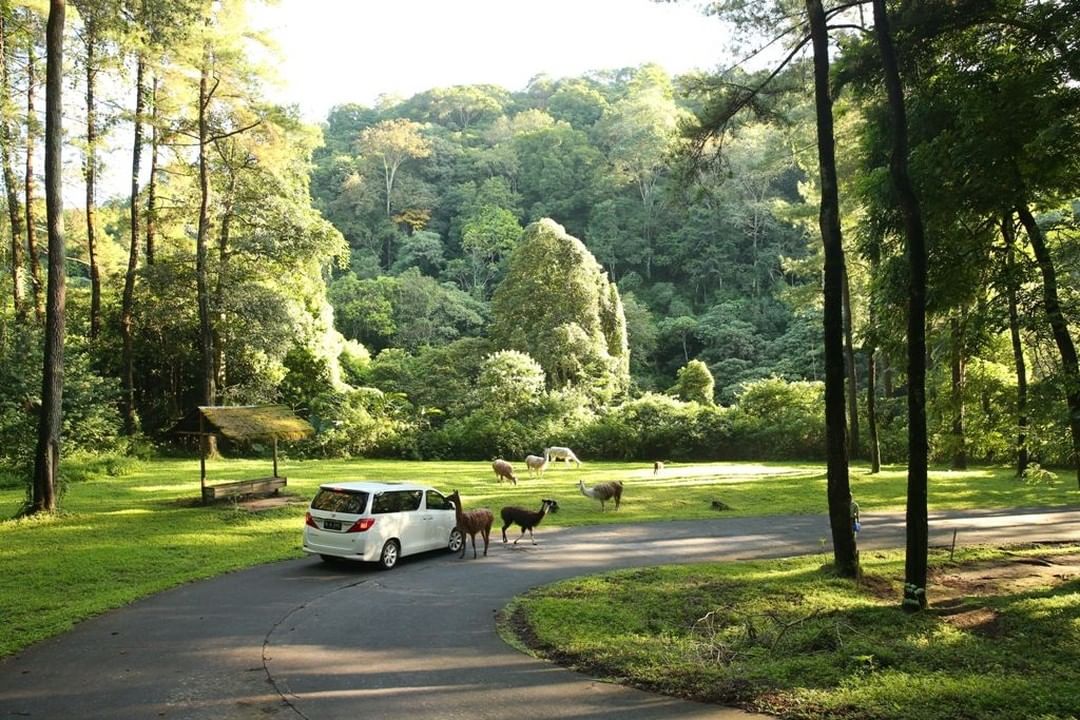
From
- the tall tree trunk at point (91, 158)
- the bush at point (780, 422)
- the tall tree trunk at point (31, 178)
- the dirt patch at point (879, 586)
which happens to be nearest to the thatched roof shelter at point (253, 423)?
the tall tree trunk at point (31, 178)

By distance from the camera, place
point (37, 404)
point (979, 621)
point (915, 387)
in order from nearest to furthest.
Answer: point (979, 621), point (915, 387), point (37, 404)

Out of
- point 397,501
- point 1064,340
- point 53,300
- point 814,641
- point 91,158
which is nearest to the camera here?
point 814,641

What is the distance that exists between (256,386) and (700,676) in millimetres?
29748

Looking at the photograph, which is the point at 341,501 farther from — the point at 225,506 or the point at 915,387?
the point at 915,387

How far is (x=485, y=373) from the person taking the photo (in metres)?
39.7

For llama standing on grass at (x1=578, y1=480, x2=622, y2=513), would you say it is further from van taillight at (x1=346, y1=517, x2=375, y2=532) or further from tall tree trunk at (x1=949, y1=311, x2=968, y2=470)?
van taillight at (x1=346, y1=517, x2=375, y2=532)

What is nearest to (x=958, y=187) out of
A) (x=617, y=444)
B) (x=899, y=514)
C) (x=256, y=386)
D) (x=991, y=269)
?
(x=991, y=269)

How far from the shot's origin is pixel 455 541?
1480cm

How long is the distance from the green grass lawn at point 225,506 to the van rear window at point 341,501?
1.82 metres

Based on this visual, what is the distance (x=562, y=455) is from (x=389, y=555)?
839 inches

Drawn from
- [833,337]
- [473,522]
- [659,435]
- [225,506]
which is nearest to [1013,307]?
[833,337]

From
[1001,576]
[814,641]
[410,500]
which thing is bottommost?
[1001,576]

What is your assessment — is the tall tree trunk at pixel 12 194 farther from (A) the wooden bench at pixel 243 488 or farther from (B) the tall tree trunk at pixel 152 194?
(A) the wooden bench at pixel 243 488

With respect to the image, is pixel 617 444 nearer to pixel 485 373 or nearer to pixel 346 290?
pixel 485 373
